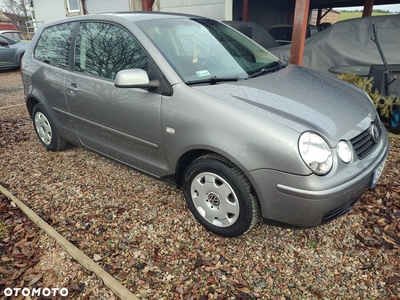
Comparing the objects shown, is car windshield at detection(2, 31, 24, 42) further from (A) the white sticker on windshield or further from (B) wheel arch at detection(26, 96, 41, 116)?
(A) the white sticker on windshield

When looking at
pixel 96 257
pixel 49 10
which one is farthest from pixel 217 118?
pixel 49 10

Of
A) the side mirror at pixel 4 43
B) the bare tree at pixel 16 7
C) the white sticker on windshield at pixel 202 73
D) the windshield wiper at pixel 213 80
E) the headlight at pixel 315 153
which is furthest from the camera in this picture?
the bare tree at pixel 16 7

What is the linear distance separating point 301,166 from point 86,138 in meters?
2.37

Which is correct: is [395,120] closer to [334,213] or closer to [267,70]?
[267,70]

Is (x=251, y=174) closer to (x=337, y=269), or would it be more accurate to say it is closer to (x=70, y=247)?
(x=337, y=269)

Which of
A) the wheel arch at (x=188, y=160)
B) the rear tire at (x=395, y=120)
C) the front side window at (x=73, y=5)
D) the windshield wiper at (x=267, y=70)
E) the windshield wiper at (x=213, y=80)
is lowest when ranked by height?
the rear tire at (x=395, y=120)

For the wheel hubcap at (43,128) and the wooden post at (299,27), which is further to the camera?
the wooden post at (299,27)

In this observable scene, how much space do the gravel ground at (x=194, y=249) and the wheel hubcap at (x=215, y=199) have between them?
0.61 ft

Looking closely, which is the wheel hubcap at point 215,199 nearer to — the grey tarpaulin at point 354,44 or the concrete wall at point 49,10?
the grey tarpaulin at point 354,44

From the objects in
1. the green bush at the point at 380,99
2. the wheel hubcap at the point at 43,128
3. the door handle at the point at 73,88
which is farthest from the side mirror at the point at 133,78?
the green bush at the point at 380,99

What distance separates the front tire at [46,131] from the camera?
3.83 metres

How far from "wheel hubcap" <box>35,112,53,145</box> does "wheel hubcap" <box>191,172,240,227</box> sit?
2.47 meters

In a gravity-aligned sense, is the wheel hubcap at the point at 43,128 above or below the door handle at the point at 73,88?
below

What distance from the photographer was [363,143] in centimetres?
219
